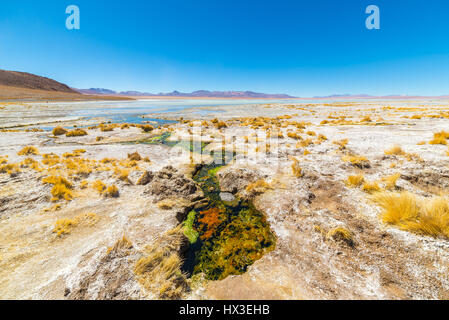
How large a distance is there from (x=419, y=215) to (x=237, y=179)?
18.8ft

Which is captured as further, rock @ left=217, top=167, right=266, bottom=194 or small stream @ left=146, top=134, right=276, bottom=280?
rock @ left=217, top=167, right=266, bottom=194

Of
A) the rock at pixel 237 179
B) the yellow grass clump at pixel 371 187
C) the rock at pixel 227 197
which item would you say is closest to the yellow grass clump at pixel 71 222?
the rock at pixel 227 197

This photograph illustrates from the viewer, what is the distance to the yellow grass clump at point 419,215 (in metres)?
3.88

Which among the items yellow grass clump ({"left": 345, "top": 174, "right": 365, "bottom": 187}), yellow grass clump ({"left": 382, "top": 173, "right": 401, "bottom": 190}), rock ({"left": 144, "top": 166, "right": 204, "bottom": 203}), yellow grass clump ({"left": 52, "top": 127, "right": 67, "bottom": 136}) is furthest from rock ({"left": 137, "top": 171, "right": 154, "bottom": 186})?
yellow grass clump ({"left": 52, "top": 127, "right": 67, "bottom": 136})

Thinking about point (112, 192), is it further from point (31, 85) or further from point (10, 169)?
point (31, 85)

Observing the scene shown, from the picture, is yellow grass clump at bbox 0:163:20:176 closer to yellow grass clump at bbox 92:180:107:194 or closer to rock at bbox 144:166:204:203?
yellow grass clump at bbox 92:180:107:194

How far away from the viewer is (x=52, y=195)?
6238mm

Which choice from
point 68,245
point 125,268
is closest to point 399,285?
point 125,268

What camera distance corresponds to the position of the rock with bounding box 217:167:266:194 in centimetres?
747

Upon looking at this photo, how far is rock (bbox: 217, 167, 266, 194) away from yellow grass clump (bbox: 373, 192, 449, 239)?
4466 millimetres

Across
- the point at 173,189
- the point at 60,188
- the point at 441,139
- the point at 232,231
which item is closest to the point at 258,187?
the point at 232,231

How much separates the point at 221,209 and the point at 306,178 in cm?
423

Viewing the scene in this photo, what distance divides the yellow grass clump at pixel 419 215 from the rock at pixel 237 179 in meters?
4.47
